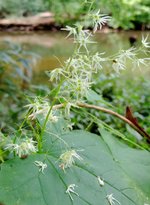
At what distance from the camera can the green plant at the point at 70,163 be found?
0.59m

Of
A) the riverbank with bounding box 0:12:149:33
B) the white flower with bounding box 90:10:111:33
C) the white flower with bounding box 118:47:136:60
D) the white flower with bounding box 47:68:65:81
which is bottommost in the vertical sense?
the riverbank with bounding box 0:12:149:33

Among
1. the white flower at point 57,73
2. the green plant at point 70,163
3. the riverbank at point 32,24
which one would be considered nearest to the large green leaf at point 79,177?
the green plant at point 70,163

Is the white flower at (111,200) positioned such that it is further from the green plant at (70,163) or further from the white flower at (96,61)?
the white flower at (96,61)

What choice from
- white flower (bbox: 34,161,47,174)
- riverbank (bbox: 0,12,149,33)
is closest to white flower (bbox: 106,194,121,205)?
white flower (bbox: 34,161,47,174)

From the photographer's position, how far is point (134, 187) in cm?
69

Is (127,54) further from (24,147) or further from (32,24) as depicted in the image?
(32,24)

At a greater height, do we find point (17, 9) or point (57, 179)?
point (57, 179)

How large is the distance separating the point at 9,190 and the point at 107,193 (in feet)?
0.55

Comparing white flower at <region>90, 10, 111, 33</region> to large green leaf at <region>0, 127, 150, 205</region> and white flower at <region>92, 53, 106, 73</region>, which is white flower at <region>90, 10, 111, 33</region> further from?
large green leaf at <region>0, 127, 150, 205</region>

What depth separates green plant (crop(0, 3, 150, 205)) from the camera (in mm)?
595

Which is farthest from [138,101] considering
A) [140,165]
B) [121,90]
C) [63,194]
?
[63,194]

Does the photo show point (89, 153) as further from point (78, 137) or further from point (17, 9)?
point (17, 9)

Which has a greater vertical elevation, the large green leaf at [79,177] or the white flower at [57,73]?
the white flower at [57,73]

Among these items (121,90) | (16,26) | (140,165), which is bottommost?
(16,26)
